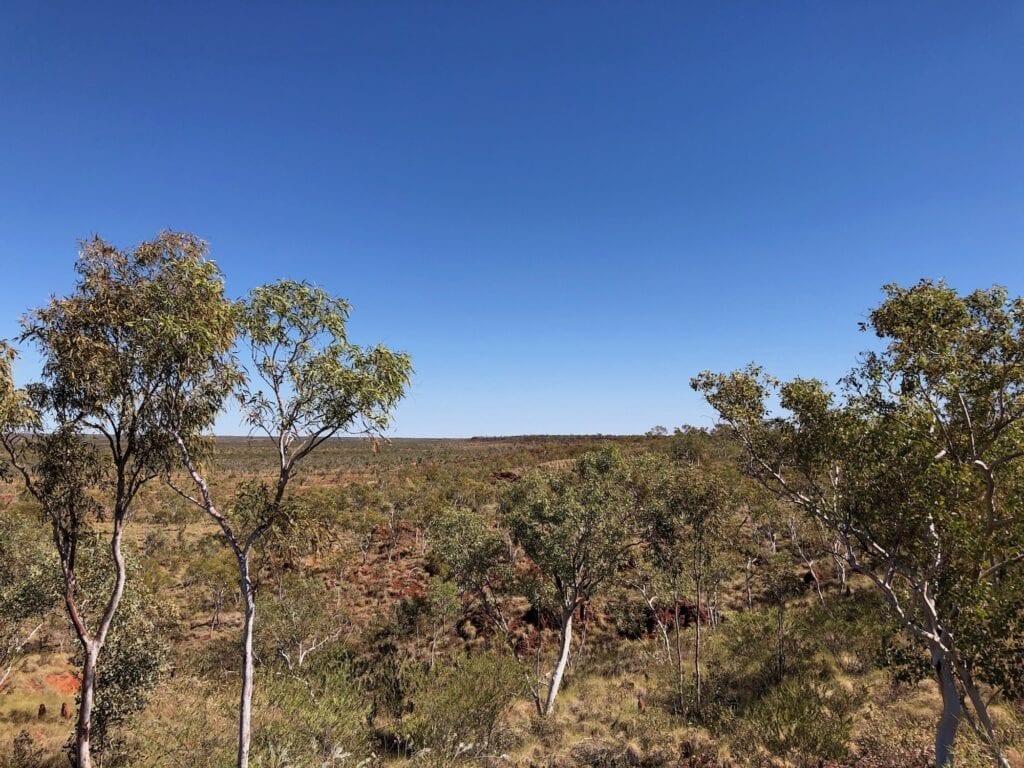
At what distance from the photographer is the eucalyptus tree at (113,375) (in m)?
10.9

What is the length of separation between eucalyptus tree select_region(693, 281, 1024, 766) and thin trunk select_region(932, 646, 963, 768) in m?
0.03

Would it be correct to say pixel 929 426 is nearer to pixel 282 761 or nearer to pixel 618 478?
pixel 282 761

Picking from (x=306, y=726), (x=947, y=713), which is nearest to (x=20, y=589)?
(x=306, y=726)

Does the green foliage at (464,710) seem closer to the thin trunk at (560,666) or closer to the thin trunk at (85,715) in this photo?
the thin trunk at (560,666)

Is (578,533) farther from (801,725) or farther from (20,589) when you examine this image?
(20,589)

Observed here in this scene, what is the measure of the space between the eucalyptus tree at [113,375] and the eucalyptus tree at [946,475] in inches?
611

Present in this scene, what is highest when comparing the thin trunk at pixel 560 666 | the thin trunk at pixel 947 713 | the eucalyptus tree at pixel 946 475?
the eucalyptus tree at pixel 946 475

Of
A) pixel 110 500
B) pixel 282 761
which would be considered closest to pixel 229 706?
pixel 282 761

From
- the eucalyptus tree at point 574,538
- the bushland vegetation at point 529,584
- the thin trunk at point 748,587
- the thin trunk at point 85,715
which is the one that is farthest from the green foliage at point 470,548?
the thin trunk at point 85,715

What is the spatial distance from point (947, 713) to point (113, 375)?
21815mm

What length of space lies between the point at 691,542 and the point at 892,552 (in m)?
15.6

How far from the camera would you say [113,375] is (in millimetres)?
11398

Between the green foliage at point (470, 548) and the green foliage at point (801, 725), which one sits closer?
the green foliage at point (801, 725)

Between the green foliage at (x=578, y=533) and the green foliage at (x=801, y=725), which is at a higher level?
the green foliage at (x=578, y=533)
